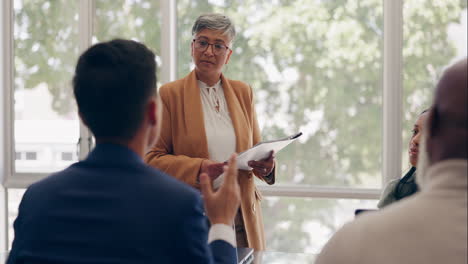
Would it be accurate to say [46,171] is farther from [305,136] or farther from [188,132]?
[188,132]

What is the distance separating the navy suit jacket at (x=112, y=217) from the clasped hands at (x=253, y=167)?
1.22 metres

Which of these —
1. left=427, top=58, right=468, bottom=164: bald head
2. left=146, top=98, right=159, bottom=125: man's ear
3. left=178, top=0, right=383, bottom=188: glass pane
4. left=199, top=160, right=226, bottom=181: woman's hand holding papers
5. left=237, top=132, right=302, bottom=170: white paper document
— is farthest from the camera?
left=178, top=0, right=383, bottom=188: glass pane

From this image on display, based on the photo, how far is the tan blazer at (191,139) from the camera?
2.51 m

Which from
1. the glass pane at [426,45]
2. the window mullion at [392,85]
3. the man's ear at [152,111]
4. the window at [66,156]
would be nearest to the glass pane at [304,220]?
the window mullion at [392,85]

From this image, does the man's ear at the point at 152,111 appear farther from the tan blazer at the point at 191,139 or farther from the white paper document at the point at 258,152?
the tan blazer at the point at 191,139

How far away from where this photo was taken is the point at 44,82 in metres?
4.47

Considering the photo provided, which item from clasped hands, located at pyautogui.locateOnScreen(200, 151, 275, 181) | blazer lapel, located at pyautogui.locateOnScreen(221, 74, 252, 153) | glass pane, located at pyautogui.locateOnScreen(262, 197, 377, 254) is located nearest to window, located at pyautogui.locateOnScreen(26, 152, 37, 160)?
glass pane, located at pyautogui.locateOnScreen(262, 197, 377, 254)

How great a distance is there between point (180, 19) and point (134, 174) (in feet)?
10.8

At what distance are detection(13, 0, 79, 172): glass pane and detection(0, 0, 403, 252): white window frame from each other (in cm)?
6

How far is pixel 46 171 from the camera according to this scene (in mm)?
4441

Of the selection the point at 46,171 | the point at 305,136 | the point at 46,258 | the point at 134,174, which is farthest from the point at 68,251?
the point at 46,171

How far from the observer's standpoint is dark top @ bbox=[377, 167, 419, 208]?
Result: 2406mm

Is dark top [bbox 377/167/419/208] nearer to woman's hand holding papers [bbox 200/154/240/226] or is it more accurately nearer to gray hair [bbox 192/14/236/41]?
gray hair [bbox 192/14/236/41]

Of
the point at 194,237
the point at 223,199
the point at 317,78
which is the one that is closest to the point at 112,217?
the point at 194,237
